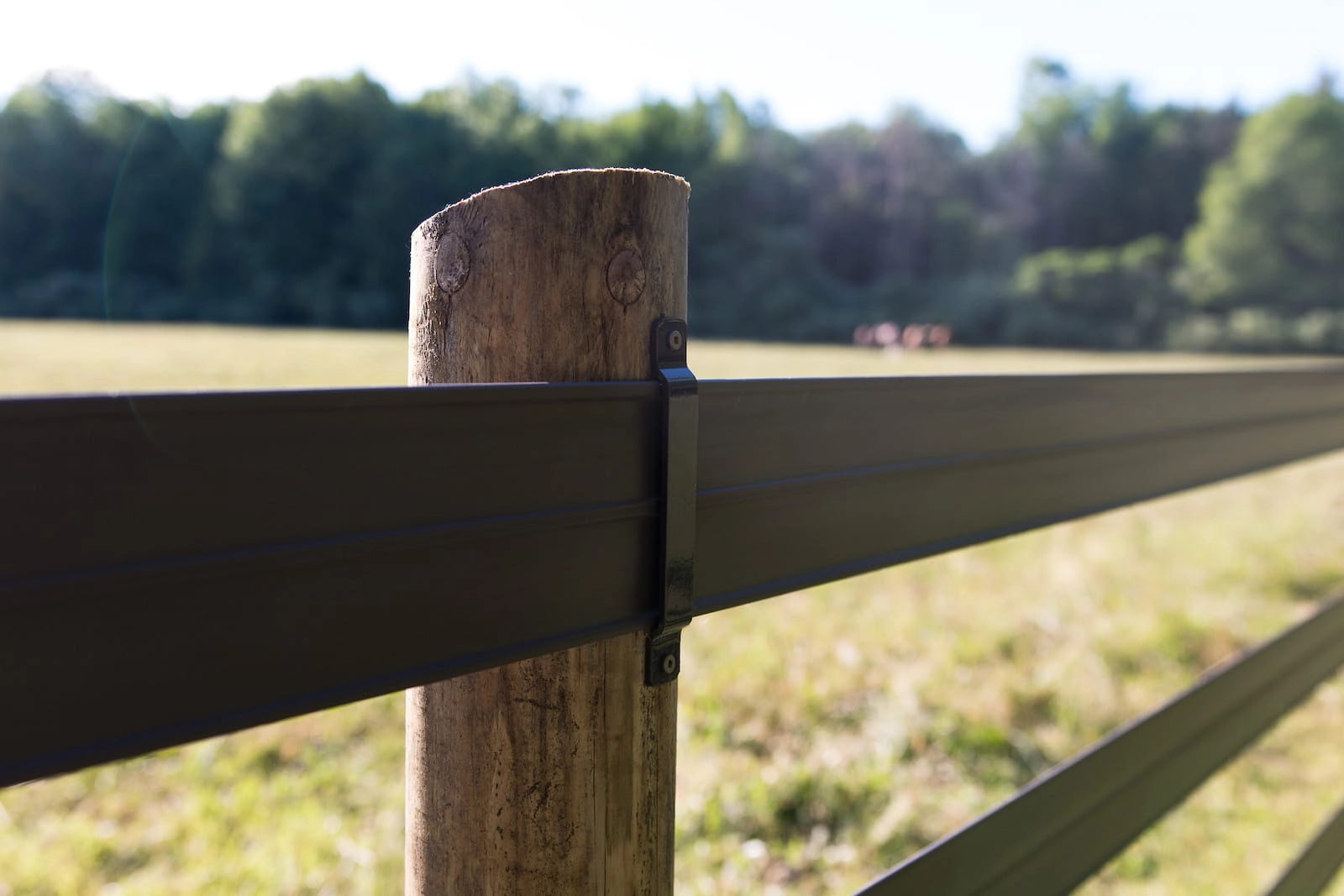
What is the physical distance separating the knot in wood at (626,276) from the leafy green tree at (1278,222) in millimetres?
46122

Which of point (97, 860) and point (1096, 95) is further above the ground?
point (1096, 95)

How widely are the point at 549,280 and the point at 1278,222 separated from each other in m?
49.4

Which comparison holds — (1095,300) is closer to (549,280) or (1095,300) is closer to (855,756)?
(855,756)

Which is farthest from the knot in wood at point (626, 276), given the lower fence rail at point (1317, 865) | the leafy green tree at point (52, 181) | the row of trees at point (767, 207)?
the leafy green tree at point (52, 181)

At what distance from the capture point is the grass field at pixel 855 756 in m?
2.40

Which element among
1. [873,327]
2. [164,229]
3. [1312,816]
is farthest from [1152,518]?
[873,327]

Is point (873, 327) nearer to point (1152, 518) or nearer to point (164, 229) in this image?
point (164, 229)

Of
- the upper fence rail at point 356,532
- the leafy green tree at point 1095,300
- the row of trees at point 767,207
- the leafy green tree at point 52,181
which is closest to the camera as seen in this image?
the upper fence rail at point 356,532

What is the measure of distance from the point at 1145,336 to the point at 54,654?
146 feet

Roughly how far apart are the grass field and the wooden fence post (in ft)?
4.05

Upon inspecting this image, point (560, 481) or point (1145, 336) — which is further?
point (1145, 336)

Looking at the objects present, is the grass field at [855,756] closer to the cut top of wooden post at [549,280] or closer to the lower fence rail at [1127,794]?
the lower fence rail at [1127,794]

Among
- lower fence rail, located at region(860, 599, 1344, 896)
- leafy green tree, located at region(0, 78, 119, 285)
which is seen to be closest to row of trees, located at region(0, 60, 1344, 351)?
leafy green tree, located at region(0, 78, 119, 285)

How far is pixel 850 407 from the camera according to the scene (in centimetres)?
96
